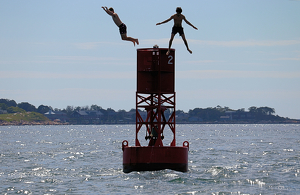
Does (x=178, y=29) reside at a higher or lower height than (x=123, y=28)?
higher

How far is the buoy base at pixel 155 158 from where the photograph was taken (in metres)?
30.9

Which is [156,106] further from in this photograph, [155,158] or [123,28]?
[123,28]

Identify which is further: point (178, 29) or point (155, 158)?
point (155, 158)

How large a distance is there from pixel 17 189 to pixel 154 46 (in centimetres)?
1120

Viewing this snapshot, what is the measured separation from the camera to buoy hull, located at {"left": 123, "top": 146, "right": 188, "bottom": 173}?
30.9m

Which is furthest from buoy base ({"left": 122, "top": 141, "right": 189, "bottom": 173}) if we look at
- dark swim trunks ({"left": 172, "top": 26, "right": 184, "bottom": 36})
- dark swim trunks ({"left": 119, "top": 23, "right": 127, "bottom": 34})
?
dark swim trunks ({"left": 119, "top": 23, "right": 127, "bottom": 34})

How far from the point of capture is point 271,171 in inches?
1441

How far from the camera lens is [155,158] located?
3083cm

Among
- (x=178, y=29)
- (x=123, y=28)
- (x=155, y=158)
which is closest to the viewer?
(x=123, y=28)

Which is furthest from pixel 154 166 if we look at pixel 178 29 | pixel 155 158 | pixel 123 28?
pixel 123 28

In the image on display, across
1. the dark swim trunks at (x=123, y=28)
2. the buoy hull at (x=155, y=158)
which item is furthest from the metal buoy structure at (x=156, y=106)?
the dark swim trunks at (x=123, y=28)

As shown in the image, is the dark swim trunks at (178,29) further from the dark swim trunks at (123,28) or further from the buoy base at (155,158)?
the buoy base at (155,158)

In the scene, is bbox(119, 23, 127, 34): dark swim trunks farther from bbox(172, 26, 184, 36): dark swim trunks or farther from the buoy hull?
the buoy hull

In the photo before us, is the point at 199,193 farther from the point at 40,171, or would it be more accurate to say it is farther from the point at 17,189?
the point at 40,171
